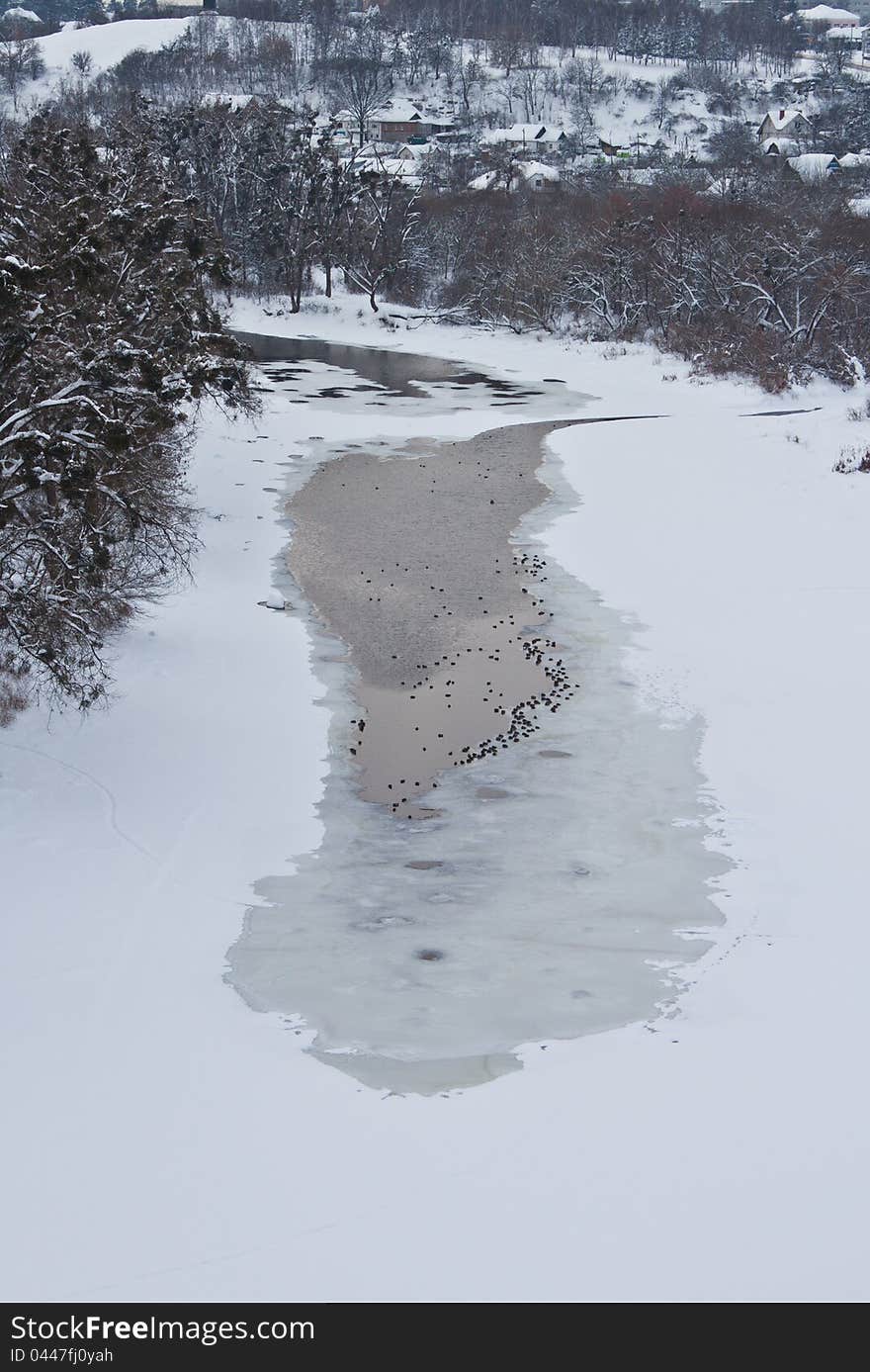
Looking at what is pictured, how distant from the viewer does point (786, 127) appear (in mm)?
125500

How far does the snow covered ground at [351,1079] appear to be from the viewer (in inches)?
275

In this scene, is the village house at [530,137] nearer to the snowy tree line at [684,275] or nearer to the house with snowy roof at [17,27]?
the snowy tree line at [684,275]

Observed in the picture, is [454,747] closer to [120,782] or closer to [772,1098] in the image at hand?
[120,782]

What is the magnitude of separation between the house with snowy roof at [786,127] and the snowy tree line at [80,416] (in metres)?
118

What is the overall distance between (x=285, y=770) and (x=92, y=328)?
5067 millimetres

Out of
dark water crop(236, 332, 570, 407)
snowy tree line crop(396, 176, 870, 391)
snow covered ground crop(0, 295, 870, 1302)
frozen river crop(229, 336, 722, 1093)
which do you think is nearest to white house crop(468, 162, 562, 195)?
snowy tree line crop(396, 176, 870, 391)

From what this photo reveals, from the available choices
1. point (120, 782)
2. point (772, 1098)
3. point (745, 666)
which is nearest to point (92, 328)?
point (120, 782)

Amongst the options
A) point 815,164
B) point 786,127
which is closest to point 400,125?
point 786,127

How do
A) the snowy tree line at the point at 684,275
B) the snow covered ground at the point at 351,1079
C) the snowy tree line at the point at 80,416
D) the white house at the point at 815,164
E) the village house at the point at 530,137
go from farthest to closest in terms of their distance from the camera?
the village house at the point at 530,137
the white house at the point at 815,164
the snowy tree line at the point at 684,275
the snowy tree line at the point at 80,416
the snow covered ground at the point at 351,1079

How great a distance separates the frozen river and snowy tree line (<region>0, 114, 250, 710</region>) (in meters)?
2.90

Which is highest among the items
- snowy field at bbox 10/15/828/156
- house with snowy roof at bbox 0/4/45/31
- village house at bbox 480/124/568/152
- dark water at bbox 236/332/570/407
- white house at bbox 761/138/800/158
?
house with snowy roof at bbox 0/4/45/31

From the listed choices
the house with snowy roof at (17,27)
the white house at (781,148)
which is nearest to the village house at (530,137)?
the white house at (781,148)

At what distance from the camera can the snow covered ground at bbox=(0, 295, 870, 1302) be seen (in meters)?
6.99

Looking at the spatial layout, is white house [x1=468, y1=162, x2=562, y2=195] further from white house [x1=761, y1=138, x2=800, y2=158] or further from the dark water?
the dark water
